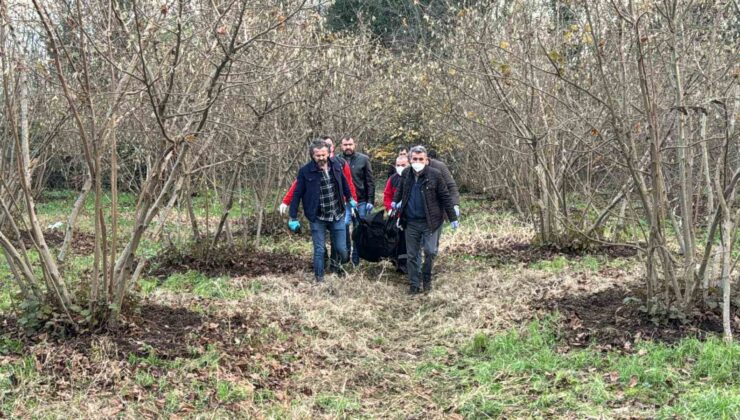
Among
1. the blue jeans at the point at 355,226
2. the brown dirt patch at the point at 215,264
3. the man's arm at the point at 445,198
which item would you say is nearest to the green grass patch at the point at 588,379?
the man's arm at the point at 445,198

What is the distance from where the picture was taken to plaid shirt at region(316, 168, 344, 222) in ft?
24.9

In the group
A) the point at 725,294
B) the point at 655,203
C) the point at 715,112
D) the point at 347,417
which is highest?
the point at 715,112

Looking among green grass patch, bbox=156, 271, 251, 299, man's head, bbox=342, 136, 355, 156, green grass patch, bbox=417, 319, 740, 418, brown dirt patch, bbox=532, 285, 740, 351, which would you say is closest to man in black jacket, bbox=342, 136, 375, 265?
man's head, bbox=342, 136, 355, 156

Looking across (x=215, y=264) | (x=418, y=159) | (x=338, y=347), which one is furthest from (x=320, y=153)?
(x=338, y=347)

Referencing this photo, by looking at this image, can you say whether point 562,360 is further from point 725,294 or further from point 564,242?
point 564,242

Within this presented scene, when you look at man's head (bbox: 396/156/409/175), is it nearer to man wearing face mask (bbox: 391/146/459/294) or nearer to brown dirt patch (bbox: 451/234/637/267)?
man wearing face mask (bbox: 391/146/459/294)

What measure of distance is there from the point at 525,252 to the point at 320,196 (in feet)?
10.8

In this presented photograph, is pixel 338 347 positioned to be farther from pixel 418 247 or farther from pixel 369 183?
pixel 369 183

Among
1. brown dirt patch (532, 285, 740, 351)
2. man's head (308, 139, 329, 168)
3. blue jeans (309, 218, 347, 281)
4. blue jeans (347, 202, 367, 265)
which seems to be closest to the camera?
brown dirt patch (532, 285, 740, 351)

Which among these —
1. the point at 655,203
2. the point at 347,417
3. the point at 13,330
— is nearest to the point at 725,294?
the point at 655,203

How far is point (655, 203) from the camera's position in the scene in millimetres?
5133

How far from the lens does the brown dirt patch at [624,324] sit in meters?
5.06

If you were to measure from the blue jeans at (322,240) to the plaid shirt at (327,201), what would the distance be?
100 mm

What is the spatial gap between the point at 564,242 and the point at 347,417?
5.66m
